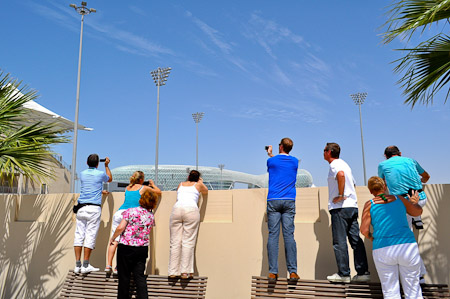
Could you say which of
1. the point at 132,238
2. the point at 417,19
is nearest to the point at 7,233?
the point at 132,238

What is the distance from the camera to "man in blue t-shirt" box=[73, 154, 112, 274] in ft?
18.1

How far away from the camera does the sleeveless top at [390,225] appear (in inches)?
139

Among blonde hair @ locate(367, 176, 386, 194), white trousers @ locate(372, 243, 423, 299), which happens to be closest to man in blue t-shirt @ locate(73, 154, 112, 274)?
blonde hair @ locate(367, 176, 386, 194)

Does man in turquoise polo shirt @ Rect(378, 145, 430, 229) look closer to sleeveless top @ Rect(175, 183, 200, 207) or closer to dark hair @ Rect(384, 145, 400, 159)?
→ dark hair @ Rect(384, 145, 400, 159)

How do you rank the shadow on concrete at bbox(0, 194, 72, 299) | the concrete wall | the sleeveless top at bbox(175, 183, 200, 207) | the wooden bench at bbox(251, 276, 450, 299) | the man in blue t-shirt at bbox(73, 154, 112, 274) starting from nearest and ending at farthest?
the wooden bench at bbox(251, 276, 450, 299)
the concrete wall
the sleeveless top at bbox(175, 183, 200, 207)
the man in blue t-shirt at bbox(73, 154, 112, 274)
the shadow on concrete at bbox(0, 194, 72, 299)

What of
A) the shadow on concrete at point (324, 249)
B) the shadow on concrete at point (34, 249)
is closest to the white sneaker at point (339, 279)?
the shadow on concrete at point (324, 249)

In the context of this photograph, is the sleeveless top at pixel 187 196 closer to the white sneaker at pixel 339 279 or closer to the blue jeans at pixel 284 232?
the blue jeans at pixel 284 232

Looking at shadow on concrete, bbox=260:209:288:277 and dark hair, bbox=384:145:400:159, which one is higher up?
dark hair, bbox=384:145:400:159

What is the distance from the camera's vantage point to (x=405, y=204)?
3.77 meters

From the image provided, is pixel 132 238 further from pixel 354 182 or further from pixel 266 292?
pixel 354 182

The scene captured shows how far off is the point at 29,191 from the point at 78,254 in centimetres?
1404

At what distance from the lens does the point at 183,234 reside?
16.3 feet

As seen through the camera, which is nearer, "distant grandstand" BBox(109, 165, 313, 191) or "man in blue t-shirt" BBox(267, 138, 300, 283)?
"man in blue t-shirt" BBox(267, 138, 300, 283)

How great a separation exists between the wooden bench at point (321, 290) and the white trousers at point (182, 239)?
3.11ft
